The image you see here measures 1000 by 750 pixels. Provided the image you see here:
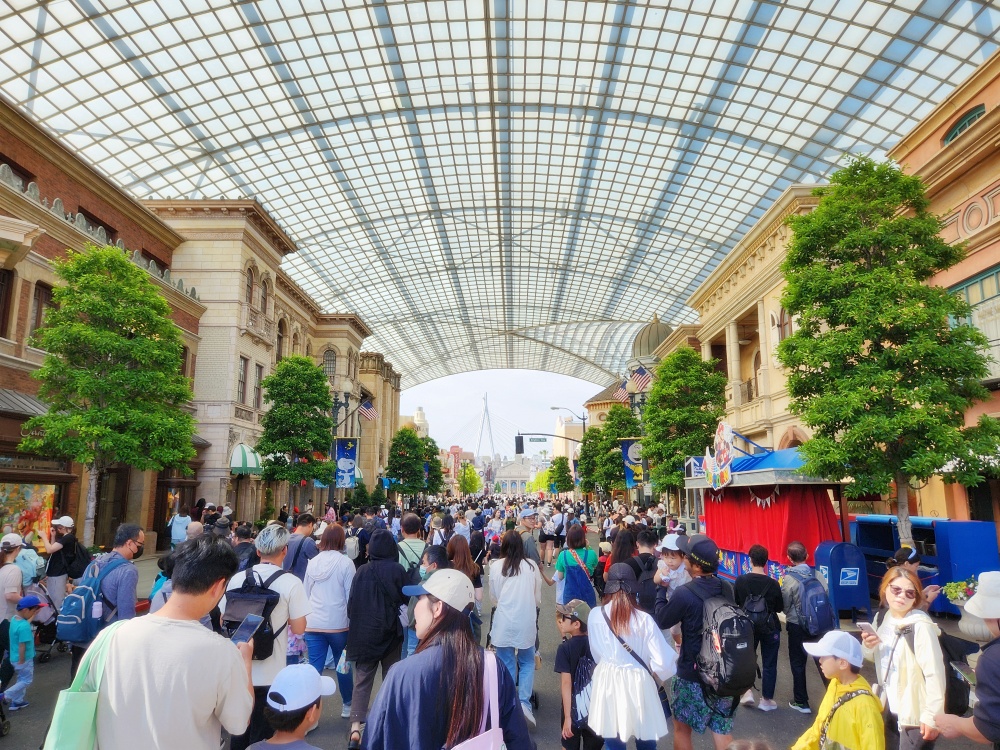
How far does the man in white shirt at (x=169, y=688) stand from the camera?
2.56 metres

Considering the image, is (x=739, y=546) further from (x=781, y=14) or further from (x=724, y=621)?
(x=781, y=14)

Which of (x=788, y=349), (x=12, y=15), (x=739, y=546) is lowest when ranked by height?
(x=739, y=546)

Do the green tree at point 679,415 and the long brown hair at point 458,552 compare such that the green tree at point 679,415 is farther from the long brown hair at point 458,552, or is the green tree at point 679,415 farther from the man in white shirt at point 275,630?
the man in white shirt at point 275,630

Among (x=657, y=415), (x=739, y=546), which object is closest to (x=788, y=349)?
(x=739, y=546)

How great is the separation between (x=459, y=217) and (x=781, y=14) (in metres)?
25.9

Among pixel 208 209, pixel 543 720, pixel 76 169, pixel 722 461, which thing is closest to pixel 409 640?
pixel 543 720

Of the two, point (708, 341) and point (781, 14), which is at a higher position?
point (781, 14)

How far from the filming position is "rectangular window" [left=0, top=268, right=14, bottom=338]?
18.8 m

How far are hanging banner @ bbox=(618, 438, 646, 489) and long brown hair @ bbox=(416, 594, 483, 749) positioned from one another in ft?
88.3

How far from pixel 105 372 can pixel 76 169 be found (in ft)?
33.7

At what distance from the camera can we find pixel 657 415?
26672 mm

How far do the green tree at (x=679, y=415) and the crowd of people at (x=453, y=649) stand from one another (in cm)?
1809

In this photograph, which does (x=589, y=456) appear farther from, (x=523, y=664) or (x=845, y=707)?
(x=845, y=707)

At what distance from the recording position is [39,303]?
20391 mm
